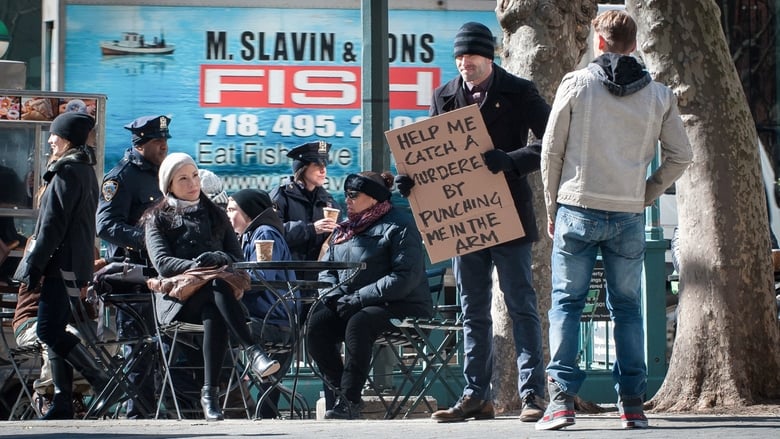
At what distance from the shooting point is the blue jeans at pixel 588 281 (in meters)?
6.95

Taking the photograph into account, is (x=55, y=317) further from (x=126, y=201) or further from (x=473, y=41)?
(x=473, y=41)

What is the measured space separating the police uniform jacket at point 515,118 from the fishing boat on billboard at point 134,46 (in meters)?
6.87

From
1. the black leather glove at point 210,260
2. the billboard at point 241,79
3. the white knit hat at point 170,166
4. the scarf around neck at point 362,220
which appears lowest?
the black leather glove at point 210,260

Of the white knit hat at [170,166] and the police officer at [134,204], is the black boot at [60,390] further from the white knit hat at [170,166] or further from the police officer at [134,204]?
the white knit hat at [170,166]

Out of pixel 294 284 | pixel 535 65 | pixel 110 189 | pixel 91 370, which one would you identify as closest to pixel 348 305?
pixel 294 284

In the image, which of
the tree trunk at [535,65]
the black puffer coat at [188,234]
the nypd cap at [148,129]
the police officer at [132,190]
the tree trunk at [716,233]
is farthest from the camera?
the nypd cap at [148,129]

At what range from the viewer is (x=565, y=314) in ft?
23.0

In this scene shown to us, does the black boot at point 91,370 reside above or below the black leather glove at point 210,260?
below

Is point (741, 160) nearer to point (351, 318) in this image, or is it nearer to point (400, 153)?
point (400, 153)

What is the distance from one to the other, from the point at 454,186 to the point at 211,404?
5.85 ft

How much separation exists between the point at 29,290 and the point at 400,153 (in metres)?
2.78

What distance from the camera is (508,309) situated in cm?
743

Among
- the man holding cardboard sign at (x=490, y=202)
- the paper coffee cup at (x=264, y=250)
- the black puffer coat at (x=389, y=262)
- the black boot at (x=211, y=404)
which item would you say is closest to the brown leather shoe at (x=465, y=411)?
the man holding cardboard sign at (x=490, y=202)

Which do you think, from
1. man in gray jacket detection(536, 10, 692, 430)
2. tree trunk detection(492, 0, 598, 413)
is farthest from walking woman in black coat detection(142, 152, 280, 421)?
man in gray jacket detection(536, 10, 692, 430)
